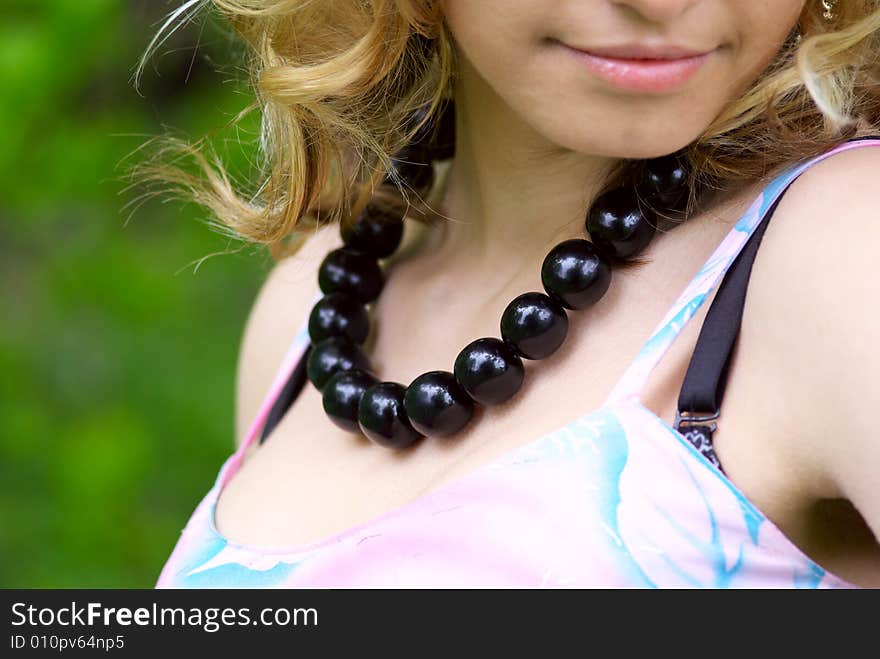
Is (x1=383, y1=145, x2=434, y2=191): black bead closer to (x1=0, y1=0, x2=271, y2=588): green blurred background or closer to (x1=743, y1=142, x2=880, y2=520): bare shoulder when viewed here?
(x1=743, y1=142, x2=880, y2=520): bare shoulder

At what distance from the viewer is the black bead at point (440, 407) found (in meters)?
1.42

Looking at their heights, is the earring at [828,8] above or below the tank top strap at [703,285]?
above

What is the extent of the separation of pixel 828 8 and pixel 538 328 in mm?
455

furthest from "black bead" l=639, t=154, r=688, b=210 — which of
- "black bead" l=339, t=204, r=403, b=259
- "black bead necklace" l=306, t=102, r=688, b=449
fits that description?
"black bead" l=339, t=204, r=403, b=259

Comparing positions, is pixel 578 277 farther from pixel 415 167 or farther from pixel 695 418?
pixel 415 167

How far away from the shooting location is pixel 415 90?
1636mm

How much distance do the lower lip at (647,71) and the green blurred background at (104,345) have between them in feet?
5.18

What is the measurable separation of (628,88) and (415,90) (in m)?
0.44

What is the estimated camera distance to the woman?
116 centimetres

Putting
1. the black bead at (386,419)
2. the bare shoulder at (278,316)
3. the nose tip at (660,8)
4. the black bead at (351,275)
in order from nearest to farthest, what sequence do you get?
the nose tip at (660,8)
the black bead at (386,419)
the black bead at (351,275)
the bare shoulder at (278,316)

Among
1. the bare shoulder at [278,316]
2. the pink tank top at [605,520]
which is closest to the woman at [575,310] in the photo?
the pink tank top at [605,520]

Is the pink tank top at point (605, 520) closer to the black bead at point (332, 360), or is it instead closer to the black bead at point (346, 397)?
the black bead at point (346, 397)

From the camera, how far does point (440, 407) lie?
4.66 ft

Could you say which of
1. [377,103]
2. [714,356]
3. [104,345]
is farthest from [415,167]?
[104,345]
